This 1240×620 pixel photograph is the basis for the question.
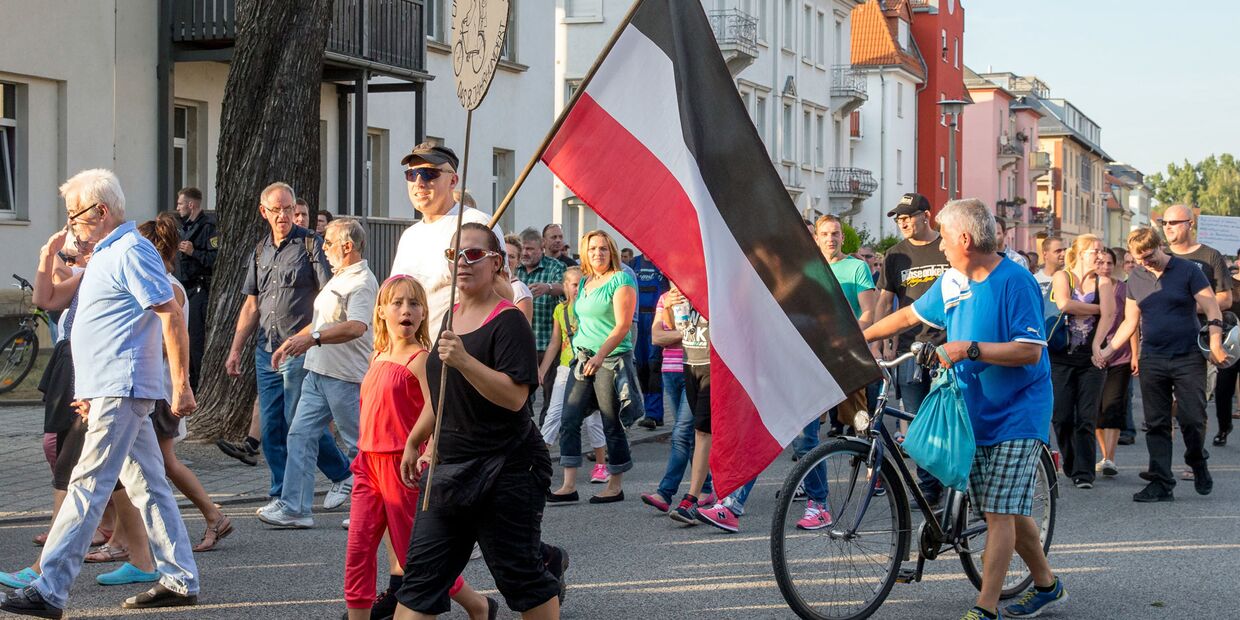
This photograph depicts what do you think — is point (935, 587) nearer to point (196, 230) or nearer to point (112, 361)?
point (112, 361)

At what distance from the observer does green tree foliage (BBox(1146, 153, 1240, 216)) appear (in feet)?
442

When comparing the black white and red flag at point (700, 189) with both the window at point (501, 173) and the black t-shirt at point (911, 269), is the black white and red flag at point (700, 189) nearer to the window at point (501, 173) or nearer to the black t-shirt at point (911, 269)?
the black t-shirt at point (911, 269)

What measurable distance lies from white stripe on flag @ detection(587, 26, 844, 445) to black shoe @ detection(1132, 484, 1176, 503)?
559cm

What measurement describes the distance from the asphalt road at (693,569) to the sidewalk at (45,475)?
50 centimetres

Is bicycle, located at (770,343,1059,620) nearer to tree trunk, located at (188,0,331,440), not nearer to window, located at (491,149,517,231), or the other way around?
tree trunk, located at (188,0,331,440)

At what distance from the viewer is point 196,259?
1387cm

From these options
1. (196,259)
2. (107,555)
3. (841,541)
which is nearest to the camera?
(841,541)

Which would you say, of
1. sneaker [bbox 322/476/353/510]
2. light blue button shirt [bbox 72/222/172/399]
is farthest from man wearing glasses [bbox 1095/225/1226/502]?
light blue button shirt [bbox 72/222/172/399]

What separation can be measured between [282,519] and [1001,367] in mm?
4329

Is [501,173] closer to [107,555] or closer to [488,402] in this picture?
[107,555]

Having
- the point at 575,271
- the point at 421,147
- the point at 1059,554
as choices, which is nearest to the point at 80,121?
the point at 575,271

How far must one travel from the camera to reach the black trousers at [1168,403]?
10344mm

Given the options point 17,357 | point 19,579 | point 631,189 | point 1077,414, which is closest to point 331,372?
point 19,579

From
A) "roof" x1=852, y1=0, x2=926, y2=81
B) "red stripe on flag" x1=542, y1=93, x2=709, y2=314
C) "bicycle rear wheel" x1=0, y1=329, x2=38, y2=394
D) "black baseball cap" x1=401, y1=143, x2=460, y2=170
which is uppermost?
"roof" x1=852, y1=0, x2=926, y2=81
